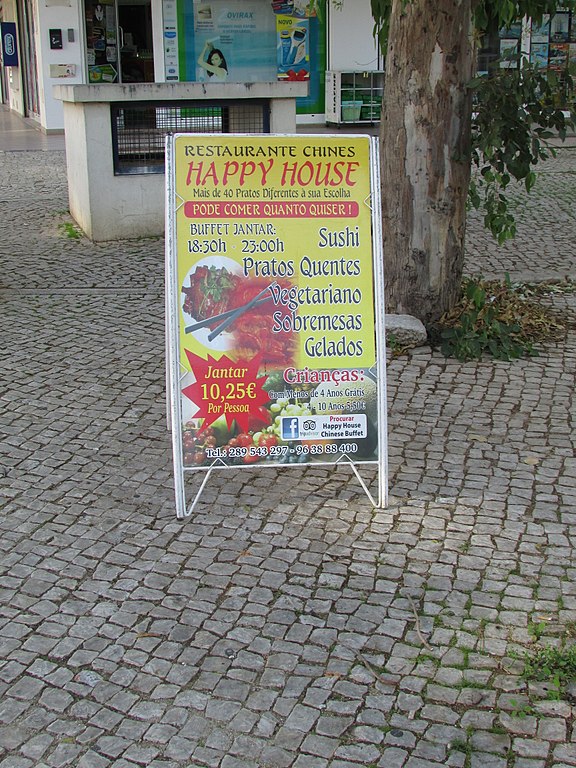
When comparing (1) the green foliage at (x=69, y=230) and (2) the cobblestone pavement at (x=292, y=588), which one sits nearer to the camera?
(2) the cobblestone pavement at (x=292, y=588)

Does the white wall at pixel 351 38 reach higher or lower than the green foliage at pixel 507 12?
higher

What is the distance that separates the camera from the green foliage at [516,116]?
636cm

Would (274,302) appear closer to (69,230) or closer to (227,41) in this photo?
(69,230)

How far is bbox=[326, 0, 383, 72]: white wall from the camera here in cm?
2047

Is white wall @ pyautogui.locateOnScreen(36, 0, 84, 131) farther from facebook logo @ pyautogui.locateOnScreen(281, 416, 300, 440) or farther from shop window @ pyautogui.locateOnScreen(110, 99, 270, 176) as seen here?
facebook logo @ pyautogui.locateOnScreen(281, 416, 300, 440)

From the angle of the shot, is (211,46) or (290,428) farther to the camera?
(211,46)

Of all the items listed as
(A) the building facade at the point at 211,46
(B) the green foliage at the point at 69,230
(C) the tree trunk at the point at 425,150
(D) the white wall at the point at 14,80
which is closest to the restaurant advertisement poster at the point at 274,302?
(C) the tree trunk at the point at 425,150

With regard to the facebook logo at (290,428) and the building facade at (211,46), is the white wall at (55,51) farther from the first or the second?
the facebook logo at (290,428)

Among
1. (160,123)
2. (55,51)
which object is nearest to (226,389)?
(160,123)

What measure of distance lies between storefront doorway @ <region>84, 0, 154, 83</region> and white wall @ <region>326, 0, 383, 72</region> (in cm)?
378

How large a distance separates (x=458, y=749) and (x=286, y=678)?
25.9 inches

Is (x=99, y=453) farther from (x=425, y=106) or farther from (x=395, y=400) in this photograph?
(x=425, y=106)

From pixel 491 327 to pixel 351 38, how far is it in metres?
15.4

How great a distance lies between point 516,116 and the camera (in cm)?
643
